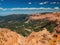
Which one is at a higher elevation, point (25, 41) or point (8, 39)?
point (8, 39)

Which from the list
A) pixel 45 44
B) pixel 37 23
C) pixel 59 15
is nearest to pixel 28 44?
pixel 45 44

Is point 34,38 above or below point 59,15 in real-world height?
above

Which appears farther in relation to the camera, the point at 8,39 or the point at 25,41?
the point at 25,41

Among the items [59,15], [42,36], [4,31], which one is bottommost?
[59,15]

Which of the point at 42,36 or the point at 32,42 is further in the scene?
the point at 42,36

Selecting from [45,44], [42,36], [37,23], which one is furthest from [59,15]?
[45,44]

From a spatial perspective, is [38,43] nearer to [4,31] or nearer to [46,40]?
[46,40]

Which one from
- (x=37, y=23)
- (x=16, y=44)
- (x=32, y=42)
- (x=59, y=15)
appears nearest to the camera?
(x=16, y=44)

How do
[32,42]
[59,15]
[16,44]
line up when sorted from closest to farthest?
[16,44] < [32,42] < [59,15]

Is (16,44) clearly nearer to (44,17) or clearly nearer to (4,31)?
(4,31)
